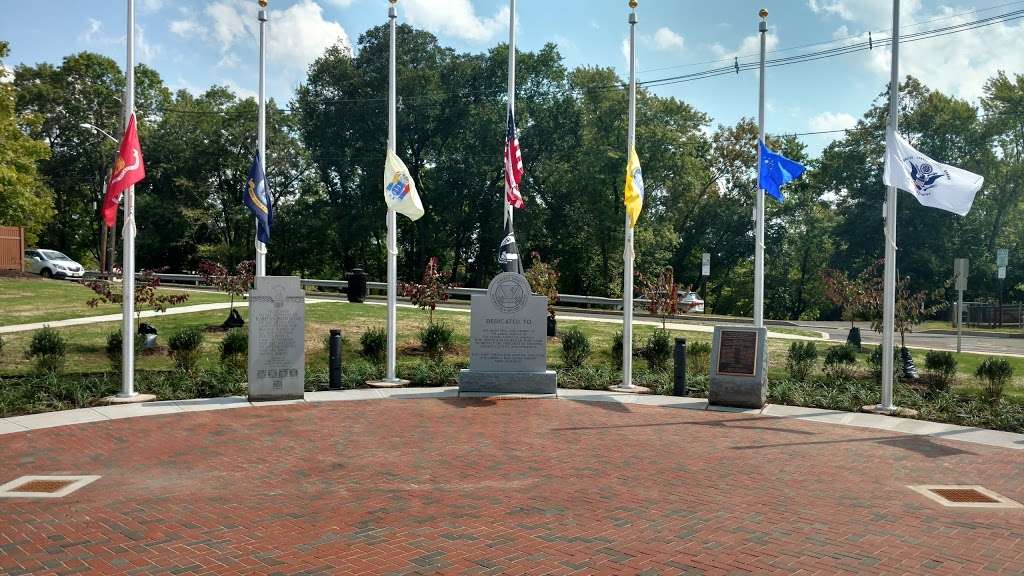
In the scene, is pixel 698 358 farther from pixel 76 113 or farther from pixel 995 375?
pixel 76 113

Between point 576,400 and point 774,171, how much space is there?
19.3ft

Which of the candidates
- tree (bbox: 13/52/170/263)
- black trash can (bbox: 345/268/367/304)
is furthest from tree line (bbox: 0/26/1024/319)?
black trash can (bbox: 345/268/367/304)

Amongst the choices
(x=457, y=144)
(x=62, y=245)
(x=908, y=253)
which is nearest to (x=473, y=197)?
(x=457, y=144)

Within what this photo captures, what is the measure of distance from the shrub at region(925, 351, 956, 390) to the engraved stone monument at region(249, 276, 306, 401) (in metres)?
12.8

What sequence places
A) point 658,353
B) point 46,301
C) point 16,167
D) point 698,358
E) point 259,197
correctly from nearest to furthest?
1. point 259,197
2. point 698,358
3. point 658,353
4. point 46,301
5. point 16,167

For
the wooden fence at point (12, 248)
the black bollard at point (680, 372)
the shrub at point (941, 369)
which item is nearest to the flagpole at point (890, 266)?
the shrub at point (941, 369)

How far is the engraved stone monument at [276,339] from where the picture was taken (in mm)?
13938

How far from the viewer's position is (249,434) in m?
11.1

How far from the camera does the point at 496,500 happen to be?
789 cm

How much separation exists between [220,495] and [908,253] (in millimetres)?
45713

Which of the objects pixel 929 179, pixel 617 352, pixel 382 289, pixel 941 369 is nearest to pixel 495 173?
pixel 382 289

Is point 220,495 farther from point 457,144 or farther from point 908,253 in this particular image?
point 908,253

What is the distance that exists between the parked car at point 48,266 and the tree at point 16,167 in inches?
91.4

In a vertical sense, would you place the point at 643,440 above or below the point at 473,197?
below
